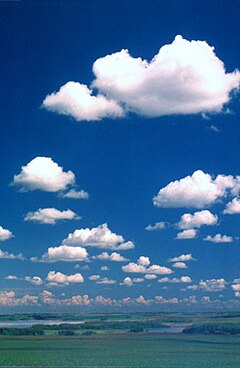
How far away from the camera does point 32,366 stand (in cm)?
4659

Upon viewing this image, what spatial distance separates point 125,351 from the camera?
186 feet

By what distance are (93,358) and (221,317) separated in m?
27.1

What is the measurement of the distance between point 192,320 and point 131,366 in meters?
27.0

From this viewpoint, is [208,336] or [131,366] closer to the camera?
[131,366]

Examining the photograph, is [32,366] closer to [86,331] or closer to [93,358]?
[93,358]

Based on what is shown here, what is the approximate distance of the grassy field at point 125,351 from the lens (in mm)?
48219

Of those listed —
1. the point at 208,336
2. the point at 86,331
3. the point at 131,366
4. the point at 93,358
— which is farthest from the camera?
the point at 86,331

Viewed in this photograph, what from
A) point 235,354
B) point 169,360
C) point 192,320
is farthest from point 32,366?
point 192,320

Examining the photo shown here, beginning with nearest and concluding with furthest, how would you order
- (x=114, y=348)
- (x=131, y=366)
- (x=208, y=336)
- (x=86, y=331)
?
(x=131, y=366), (x=114, y=348), (x=208, y=336), (x=86, y=331)

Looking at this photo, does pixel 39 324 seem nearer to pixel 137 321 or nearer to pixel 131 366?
pixel 137 321

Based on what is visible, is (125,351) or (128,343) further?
(128,343)

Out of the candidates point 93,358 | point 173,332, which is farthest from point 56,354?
point 173,332

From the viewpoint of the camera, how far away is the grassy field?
48.2 m

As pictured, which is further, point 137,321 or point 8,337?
point 137,321
